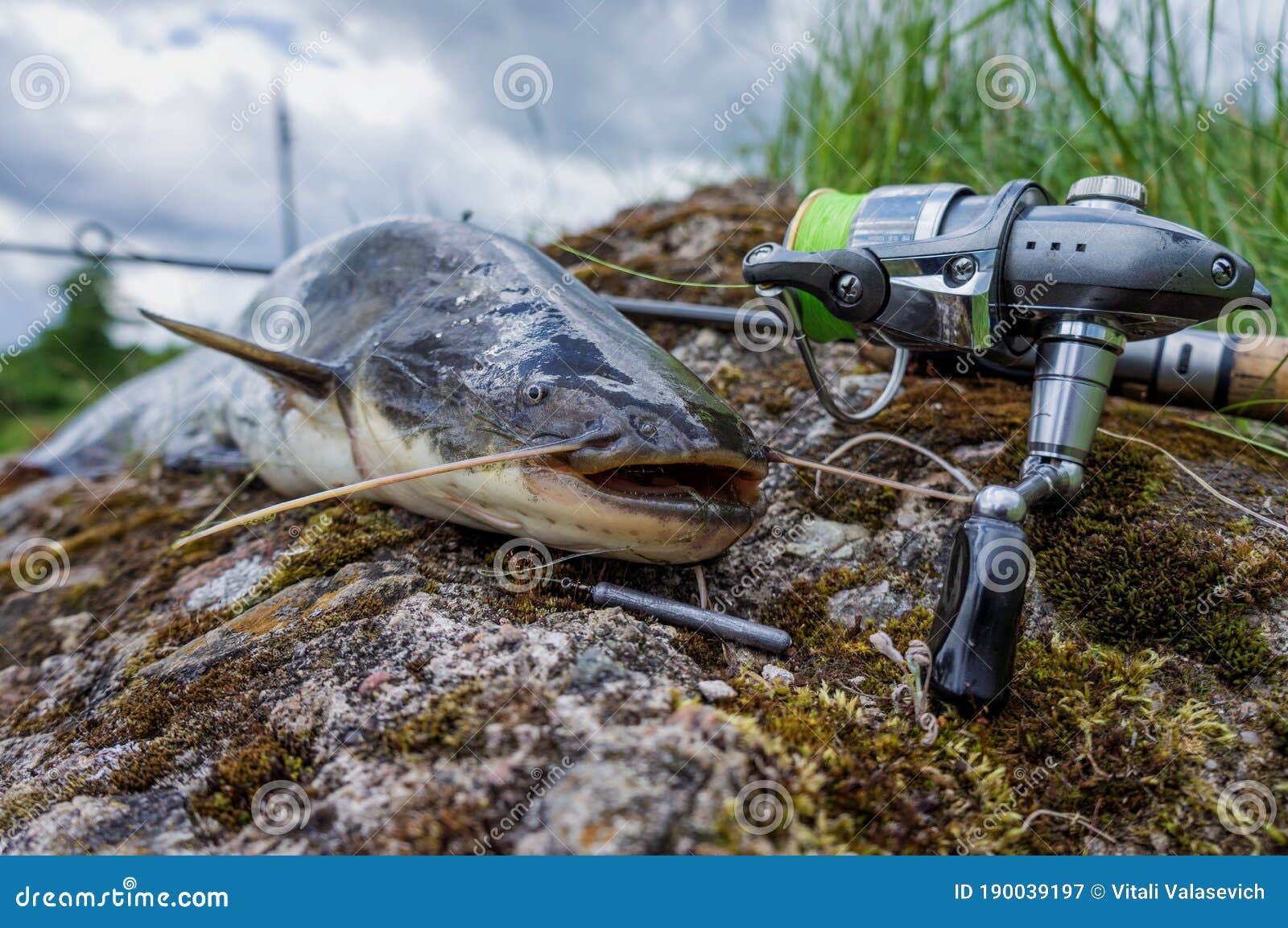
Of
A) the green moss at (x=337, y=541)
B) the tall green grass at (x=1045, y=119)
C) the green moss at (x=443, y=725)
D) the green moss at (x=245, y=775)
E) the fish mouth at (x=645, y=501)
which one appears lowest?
the green moss at (x=245, y=775)

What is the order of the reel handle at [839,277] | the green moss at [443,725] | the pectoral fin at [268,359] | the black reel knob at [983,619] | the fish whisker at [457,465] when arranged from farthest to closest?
the pectoral fin at [268,359]
the reel handle at [839,277]
the fish whisker at [457,465]
the black reel knob at [983,619]
the green moss at [443,725]

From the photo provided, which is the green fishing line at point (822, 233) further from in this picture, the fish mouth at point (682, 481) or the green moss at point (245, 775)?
the green moss at point (245, 775)

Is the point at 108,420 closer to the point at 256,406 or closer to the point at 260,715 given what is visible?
the point at 256,406

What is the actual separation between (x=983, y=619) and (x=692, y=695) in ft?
2.03

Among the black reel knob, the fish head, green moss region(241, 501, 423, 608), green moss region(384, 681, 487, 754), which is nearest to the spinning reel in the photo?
the black reel knob

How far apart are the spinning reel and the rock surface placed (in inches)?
10.7

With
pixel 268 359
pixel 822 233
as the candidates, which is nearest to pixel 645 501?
pixel 822 233

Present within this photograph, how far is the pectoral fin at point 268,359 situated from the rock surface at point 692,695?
1.32 ft

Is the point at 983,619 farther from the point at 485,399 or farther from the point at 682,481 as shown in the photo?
the point at 485,399

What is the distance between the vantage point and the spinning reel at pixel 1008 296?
174cm

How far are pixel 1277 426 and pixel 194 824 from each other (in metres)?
3.26

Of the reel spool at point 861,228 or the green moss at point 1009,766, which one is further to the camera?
the reel spool at point 861,228

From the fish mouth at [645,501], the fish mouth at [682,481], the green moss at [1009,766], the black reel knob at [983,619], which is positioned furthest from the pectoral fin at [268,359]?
the black reel knob at [983,619]

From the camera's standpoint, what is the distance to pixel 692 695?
5.64 feet
